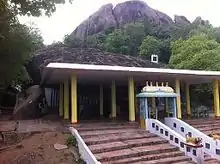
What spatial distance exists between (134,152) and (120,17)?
36.8m

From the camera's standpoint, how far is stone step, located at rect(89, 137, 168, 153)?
8727mm

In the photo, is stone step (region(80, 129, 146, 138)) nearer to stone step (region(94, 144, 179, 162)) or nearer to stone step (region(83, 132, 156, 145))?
stone step (region(83, 132, 156, 145))

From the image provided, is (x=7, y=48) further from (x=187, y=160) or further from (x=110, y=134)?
(x=187, y=160)

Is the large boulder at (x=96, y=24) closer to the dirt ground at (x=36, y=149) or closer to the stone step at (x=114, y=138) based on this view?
the stone step at (x=114, y=138)

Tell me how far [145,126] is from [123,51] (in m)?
22.0

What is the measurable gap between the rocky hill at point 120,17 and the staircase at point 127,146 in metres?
31.0

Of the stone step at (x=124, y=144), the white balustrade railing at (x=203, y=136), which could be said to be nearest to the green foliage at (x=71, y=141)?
the stone step at (x=124, y=144)

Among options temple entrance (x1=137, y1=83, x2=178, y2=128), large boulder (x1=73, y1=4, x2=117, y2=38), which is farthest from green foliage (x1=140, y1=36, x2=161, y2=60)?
temple entrance (x1=137, y1=83, x2=178, y2=128)

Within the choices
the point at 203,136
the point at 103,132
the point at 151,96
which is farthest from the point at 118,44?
the point at 103,132

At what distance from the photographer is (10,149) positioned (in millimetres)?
8734

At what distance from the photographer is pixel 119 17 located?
43438mm

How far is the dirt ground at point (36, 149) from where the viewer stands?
26.2 feet

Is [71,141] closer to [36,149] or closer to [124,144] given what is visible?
[36,149]

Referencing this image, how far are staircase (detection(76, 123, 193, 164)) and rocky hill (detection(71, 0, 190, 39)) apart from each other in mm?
30984
